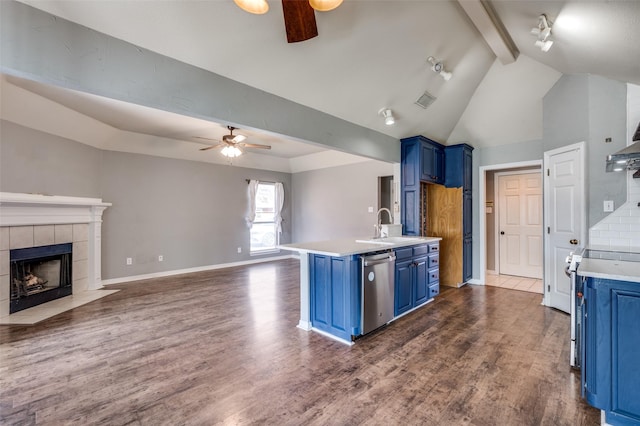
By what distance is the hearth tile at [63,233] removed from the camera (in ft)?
14.0

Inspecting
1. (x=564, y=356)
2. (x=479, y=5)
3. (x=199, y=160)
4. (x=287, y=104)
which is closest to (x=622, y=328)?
(x=564, y=356)

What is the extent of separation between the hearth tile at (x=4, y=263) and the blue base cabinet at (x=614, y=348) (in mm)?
5903

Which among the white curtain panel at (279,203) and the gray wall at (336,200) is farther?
the white curtain panel at (279,203)

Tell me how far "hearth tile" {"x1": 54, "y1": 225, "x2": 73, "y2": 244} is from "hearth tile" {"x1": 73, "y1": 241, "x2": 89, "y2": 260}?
0.16 meters

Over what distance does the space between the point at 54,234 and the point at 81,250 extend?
20.5 inches

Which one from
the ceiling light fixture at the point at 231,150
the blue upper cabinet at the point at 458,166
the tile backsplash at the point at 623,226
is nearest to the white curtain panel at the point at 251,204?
the ceiling light fixture at the point at 231,150

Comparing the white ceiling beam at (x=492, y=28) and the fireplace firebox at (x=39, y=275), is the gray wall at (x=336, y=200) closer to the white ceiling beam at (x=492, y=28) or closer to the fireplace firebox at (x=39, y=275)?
the white ceiling beam at (x=492, y=28)

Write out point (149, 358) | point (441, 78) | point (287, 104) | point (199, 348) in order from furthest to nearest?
point (441, 78)
point (287, 104)
point (199, 348)
point (149, 358)

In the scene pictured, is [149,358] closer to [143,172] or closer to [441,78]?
[143,172]

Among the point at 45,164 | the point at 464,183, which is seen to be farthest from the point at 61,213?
the point at 464,183

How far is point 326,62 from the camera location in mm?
2779

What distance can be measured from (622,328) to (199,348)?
3.18 m

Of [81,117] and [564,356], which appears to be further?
[81,117]

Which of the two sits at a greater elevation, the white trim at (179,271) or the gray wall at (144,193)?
the gray wall at (144,193)
